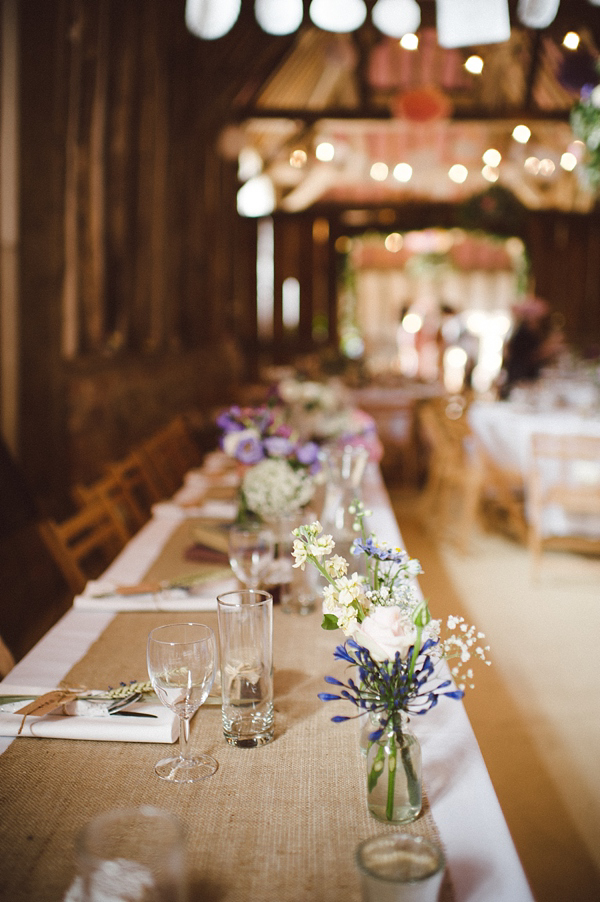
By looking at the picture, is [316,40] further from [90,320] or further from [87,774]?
[87,774]

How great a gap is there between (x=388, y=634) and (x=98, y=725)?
0.49 m

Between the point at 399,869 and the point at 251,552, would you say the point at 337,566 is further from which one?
the point at 251,552

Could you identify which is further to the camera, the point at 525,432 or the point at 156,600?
the point at 525,432

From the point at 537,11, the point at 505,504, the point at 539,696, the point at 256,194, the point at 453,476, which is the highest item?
the point at 537,11

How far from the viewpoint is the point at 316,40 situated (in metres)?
10.3

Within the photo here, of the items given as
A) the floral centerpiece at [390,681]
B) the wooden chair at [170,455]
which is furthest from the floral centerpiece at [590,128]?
the floral centerpiece at [390,681]

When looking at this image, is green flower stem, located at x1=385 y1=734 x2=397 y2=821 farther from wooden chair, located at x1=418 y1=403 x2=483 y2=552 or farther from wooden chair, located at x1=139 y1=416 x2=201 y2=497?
wooden chair, located at x1=418 y1=403 x2=483 y2=552

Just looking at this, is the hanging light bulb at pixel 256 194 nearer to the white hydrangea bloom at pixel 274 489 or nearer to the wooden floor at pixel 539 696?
the wooden floor at pixel 539 696

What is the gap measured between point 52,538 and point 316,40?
9.97 m

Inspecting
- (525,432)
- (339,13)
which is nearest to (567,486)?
(525,432)

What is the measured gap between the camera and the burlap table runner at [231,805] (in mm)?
854

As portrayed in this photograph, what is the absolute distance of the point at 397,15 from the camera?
177 inches

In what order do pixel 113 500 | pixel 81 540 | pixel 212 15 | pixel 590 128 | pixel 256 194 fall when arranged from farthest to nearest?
1. pixel 256 194
2. pixel 212 15
3. pixel 590 128
4. pixel 113 500
5. pixel 81 540

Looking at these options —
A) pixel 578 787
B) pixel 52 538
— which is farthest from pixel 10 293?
pixel 578 787
